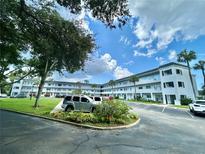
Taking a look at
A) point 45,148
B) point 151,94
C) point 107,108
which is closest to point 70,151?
point 45,148

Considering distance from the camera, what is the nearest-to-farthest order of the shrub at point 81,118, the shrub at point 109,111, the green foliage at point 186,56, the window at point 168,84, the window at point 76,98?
the shrub at point 81,118
the shrub at point 109,111
the window at point 76,98
the green foliage at point 186,56
the window at point 168,84

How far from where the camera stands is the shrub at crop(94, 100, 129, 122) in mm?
10695

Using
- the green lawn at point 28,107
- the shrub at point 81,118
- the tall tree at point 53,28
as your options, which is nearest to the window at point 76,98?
the green lawn at point 28,107

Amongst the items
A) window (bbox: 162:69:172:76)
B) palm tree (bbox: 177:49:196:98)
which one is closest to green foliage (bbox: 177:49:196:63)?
palm tree (bbox: 177:49:196:98)

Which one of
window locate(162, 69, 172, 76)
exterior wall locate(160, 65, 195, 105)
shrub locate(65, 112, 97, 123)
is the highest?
window locate(162, 69, 172, 76)

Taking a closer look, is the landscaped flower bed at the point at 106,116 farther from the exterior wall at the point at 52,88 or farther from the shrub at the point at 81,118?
the exterior wall at the point at 52,88

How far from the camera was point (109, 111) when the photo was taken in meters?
10.9

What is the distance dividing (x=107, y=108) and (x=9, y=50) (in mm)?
8728

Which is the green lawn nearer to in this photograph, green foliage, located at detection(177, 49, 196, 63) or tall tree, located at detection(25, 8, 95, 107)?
tall tree, located at detection(25, 8, 95, 107)

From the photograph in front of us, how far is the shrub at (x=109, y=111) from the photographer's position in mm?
10695

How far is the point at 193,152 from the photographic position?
582cm

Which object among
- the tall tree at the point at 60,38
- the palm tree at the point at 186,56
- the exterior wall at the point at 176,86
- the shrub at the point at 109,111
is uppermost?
the palm tree at the point at 186,56

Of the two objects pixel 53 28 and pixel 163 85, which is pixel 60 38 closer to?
pixel 53 28

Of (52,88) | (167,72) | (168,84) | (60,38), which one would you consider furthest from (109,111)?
(52,88)
